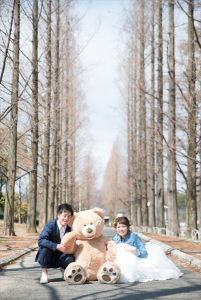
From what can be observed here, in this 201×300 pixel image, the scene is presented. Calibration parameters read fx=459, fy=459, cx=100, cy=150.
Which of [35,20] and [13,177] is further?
[35,20]

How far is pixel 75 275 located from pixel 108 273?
0.43m

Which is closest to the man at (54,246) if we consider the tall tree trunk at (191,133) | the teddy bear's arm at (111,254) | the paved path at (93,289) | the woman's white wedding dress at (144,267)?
the paved path at (93,289)

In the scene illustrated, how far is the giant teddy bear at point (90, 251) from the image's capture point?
5.96 metres

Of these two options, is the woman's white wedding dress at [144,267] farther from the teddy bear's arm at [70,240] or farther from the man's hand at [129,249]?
the teddy bear's arm at [70,240]

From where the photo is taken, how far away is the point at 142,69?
86.8 ft

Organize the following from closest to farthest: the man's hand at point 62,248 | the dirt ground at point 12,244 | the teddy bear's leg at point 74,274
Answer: the teddy bear's leg at point 74,274
the man's hand at point 62,248
the dirt ground at point 12,244

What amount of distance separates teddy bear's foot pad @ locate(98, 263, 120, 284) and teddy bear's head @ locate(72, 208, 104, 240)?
53 cm

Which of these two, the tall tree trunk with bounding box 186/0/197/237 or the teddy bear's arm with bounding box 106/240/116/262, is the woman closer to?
the teddy bear's arm with bounding box 106/240/116/262

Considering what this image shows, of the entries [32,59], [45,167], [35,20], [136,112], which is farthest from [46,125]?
[136,112]

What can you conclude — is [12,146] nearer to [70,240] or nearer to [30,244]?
[30,244]

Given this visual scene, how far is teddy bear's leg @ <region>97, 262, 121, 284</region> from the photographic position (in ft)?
19.5

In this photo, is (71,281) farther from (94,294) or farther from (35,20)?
(35,20)

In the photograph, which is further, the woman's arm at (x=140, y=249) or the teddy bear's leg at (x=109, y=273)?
the woman's arm at (x=140, y=249)

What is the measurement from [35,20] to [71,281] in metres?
14.7
